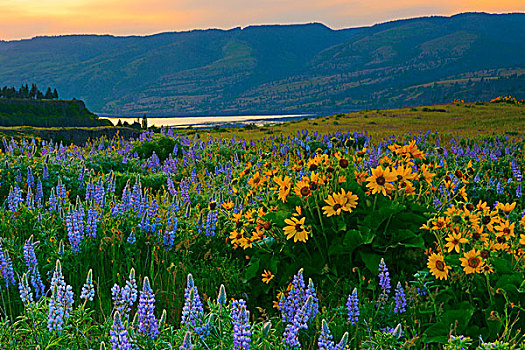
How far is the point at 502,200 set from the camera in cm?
823

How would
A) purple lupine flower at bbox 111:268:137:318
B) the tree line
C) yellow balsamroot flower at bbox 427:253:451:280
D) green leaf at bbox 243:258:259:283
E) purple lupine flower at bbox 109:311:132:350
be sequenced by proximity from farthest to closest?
the tree line → green leaf at bbox 243:258:259:283 → yellow balsamroot flower at bbox 427:253:451:280 → purple lupine flower at bbox 111:268:137:318 → purple lupine flower at bbox 109:311:132:350

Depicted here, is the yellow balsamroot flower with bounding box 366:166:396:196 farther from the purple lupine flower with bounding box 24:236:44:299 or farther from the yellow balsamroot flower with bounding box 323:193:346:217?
the purple lupine flower with bounding box 24:236:44:299

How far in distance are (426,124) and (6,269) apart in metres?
20.2

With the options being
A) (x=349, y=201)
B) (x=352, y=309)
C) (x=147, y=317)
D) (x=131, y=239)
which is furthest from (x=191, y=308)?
(x=131, y=239)

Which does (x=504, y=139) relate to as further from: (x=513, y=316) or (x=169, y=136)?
(x=513, y=316)

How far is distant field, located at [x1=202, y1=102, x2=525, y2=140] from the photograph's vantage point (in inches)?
734

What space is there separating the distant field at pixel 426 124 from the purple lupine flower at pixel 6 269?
13650 mm

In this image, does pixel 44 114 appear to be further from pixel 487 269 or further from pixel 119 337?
pixel 487 269

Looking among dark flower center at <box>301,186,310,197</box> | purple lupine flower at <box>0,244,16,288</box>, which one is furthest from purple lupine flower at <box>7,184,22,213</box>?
dark flower center at <box>301,186,310,197</box>

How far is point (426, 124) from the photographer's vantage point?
21828 millimetres

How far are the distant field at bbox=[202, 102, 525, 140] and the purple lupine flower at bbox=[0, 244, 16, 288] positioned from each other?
13.7m

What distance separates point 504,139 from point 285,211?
12783 millimetres

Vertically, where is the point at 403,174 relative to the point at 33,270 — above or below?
above

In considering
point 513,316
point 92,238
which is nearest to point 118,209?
point 92,238
